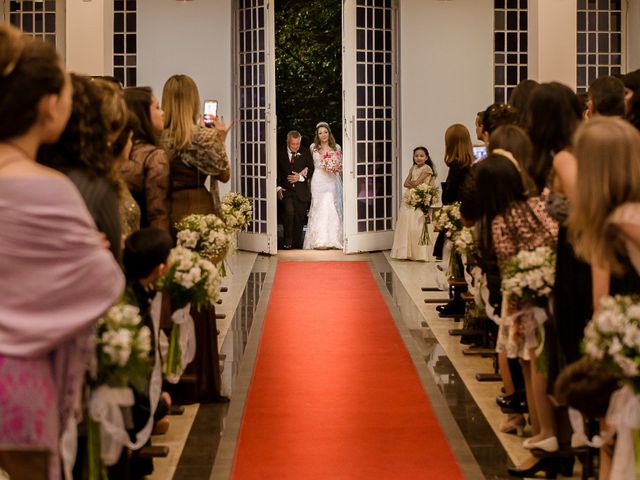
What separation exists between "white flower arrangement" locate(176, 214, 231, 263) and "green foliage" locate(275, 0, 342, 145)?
14.6 m

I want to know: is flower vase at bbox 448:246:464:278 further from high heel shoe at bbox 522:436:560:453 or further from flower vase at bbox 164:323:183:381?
flower vase at bbox 164:323:183:381

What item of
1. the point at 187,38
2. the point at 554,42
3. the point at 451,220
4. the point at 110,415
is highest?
the point at 187,38

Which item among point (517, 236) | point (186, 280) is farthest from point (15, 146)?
point (517, 236)

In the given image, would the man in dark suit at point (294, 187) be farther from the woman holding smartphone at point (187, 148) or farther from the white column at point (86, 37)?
the woman holding smartphone at point (187, 148)

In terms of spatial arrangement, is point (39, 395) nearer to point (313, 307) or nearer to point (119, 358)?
point (119, 358)

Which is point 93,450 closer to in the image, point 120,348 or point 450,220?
point 120,348

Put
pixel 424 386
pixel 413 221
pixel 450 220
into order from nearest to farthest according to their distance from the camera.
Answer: pixel 424 386
pixel 450 220
pixel 413 221

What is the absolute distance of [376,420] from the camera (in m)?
7.09

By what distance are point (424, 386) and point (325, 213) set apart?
9.54 m

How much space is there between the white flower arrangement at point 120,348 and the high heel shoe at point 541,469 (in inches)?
96.7

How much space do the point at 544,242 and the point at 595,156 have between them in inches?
81.7

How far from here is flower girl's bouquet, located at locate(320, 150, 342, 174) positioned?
57.8 feet

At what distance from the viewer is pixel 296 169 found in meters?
18.1

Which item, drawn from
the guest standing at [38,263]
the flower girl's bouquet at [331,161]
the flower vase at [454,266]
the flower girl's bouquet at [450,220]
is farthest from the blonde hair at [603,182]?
the flower girl's bouquet at [331,161]
